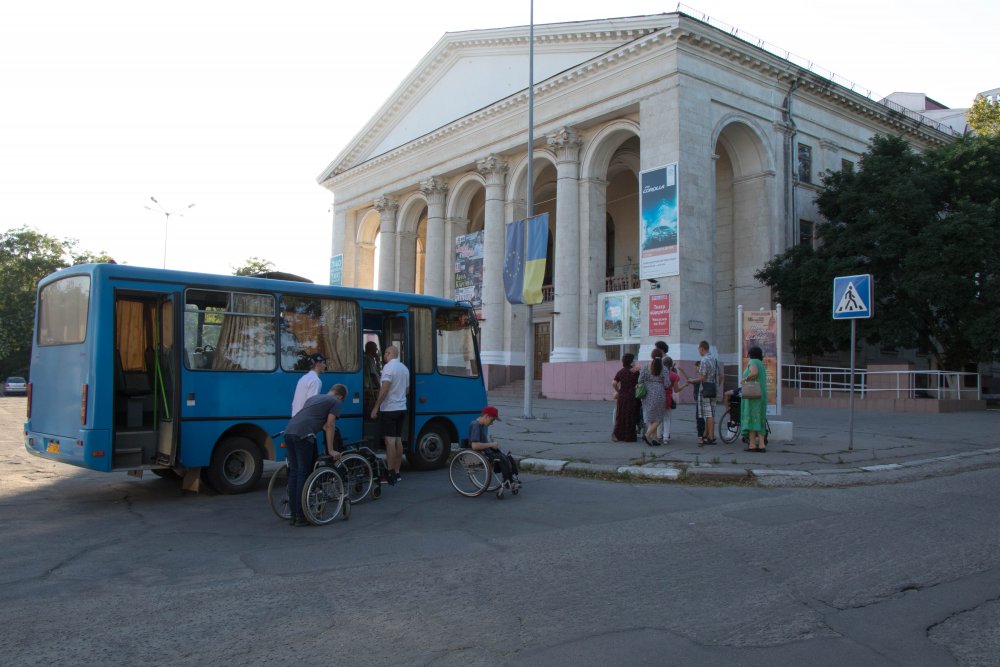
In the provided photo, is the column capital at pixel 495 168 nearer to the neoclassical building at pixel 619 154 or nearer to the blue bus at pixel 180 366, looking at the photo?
the neoclassical building at pixel 619 154

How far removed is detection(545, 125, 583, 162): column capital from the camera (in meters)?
31.3

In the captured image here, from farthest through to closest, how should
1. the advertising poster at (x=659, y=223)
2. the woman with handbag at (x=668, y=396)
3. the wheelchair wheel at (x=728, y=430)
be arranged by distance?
the advertising poster at (x=659, y=223)
the wheelchair wheel at (x=728, y=430)
the woman with handbag at (x=668, y=396)

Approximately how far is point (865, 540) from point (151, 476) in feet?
31.5

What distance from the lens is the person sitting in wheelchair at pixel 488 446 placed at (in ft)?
28.0

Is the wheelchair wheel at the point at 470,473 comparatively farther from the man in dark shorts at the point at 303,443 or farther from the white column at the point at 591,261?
the white column at the point at 591,261

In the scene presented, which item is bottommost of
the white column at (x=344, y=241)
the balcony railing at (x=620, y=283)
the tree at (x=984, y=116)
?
the balcony railing at (x=620, y=283)

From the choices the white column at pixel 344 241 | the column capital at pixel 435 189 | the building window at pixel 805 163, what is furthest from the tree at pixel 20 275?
the building window at pixel 805 163

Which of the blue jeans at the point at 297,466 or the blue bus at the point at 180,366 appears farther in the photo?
the blue bus at the point at 180,366

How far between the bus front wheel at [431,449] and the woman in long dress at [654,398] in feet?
11.8

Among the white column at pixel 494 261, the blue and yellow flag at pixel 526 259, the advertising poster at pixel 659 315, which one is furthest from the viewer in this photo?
the white column at pixel 494 261

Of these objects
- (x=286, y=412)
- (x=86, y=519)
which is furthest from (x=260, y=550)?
(x=286, y=412)

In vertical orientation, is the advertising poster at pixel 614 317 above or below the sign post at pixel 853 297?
above

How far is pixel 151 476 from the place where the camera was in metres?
10.8

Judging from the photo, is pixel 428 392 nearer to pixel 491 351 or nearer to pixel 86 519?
pixel 86 519
